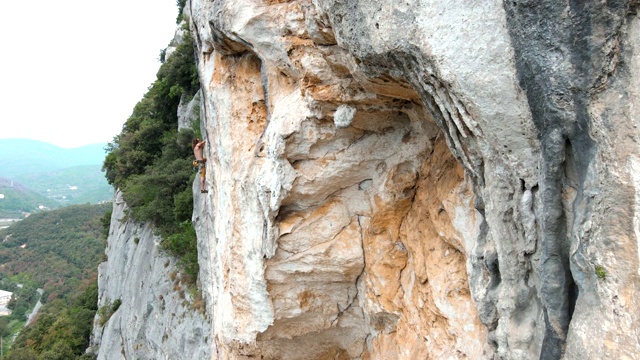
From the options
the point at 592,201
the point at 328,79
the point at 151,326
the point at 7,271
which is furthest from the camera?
the point at 7,271

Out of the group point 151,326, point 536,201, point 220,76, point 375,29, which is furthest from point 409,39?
point 151,326

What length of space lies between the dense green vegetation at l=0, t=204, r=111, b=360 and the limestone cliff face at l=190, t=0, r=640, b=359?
20755 millimetres

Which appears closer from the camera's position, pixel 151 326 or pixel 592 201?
pixel 592 201

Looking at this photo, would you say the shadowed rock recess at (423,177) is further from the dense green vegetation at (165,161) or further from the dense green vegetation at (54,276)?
the dense green vegetation at (54,276)

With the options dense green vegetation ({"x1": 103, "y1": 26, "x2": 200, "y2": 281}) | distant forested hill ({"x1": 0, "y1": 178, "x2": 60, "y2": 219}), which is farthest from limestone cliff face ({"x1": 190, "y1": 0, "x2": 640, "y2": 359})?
distant forested hill ({"x1": 0, "y1": 178, "x2": 60, "y2": 219})

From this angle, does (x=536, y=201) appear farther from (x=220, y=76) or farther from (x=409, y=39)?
(x=220, y=76)

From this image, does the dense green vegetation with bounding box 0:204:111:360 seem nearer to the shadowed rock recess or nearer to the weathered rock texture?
the weathered rock texture

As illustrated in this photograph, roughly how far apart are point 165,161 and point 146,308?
6.78 m

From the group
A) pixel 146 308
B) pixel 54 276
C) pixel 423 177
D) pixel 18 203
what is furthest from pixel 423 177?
pixel 18 203

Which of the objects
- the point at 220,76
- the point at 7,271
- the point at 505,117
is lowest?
the point at 7,271

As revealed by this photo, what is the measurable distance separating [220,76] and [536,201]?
6154mm

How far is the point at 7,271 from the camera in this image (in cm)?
6594

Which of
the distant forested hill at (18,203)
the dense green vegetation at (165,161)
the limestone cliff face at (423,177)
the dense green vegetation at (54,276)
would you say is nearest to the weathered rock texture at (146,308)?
the dense green vegetation at (165,161)

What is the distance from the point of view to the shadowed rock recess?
115 inches
